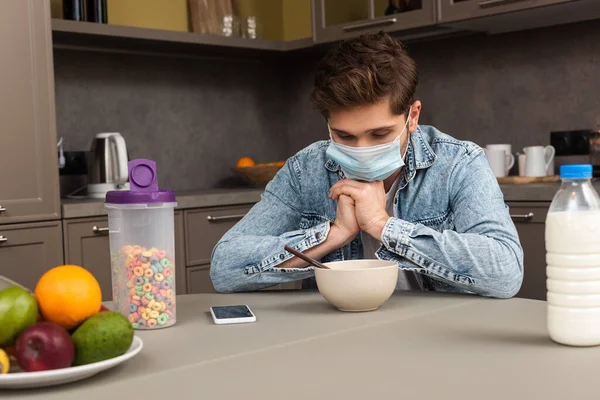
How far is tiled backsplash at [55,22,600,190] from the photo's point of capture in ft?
10.9

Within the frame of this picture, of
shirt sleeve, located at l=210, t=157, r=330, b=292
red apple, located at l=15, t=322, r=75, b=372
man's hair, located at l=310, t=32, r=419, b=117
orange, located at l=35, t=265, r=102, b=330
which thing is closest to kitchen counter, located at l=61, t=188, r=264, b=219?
shirt sleeve, located at l=210, t=157, r=330, b=292

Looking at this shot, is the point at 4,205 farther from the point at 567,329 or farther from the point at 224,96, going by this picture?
the point at 567,329

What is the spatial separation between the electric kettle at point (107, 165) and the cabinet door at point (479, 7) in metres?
1.39

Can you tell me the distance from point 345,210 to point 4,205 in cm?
162

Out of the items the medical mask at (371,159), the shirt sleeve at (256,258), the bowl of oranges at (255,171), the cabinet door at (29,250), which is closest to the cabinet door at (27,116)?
the cabinet door at (29,250)

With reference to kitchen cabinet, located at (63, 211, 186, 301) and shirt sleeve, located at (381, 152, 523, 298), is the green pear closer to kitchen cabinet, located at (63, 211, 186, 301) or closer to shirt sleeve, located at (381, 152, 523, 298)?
shirt sleeve, located at (381, 152, 523, 298)

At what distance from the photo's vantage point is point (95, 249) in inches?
117

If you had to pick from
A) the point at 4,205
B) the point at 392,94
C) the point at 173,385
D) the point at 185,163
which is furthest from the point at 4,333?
the point at 185,163

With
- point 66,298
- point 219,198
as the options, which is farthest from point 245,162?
point 66,298

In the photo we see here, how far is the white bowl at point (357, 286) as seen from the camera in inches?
51.0

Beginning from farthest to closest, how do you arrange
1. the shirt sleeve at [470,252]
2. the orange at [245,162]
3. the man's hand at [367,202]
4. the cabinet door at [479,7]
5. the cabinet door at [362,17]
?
the orange at [245,162], the cabinet door at [362,17], the cabinet door at [479,7], the man's hand at [367,202], the shirt sleeve at [470,252]

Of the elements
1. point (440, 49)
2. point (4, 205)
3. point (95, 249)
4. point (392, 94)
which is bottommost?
point (95, 249)

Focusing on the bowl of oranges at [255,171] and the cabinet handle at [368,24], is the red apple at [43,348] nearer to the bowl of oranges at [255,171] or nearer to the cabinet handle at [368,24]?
the cabinet handle at [368,24]

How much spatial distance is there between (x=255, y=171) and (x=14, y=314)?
2.79 metres
